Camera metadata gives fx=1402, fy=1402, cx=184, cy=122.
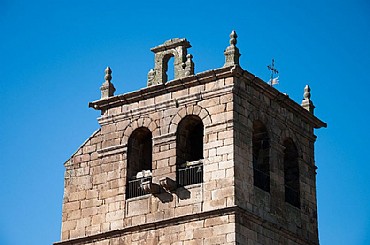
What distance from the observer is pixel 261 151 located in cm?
3959

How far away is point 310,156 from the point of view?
41500mm

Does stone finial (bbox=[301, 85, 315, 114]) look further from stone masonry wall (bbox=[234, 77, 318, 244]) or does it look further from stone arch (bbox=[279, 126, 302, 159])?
stone arch (bbox=[279, 126, 302, 159])

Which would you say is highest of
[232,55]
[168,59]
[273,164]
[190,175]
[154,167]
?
[168,59]

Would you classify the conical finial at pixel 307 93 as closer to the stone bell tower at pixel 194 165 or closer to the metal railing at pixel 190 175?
the stone bell tower at pixel 194 165

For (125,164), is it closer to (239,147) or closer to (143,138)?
(143,138)

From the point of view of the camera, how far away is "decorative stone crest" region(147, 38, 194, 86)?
131ft

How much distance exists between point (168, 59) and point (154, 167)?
339 cm

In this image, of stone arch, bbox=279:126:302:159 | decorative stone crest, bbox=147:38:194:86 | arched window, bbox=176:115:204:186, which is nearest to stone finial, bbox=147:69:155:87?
decorative stone crest, bbox=147:38:194:86

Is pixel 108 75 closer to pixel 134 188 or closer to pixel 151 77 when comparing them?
pixel 151 77

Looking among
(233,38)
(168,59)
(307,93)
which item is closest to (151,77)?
(168,59)

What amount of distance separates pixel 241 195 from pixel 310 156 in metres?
4.83

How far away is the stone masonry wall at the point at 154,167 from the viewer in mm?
37750

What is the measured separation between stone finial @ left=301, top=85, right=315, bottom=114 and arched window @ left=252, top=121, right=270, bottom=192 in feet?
Result: 9.34

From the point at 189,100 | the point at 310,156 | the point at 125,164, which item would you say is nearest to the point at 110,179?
the point at 125,164
